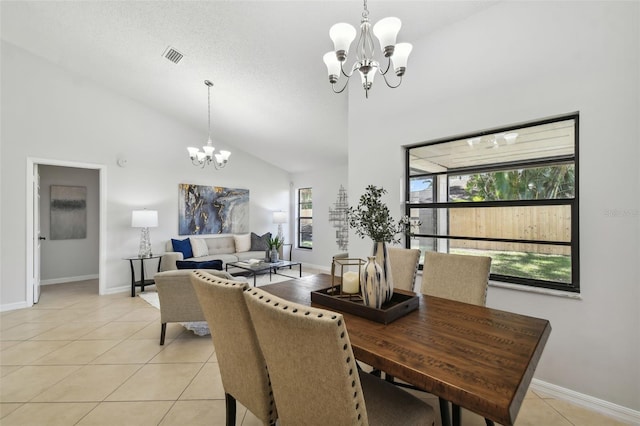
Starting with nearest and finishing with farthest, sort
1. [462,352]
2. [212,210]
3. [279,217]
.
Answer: [462,352] < [212,210] < [279,217]

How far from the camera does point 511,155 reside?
231 cm

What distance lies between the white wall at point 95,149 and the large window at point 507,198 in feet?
14.8

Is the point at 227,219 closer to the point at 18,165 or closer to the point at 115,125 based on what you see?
the point at 115,125

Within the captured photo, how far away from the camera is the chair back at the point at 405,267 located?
209cm

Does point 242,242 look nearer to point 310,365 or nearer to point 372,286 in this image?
point 372,286

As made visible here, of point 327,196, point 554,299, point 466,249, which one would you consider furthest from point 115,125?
point 554,299

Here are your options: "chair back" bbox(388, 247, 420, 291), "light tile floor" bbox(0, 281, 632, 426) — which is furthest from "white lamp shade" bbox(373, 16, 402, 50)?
"light tile floor" bbox(0, 281, 632, 426)

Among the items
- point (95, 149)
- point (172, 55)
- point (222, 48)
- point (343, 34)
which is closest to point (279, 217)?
point (95, 149)

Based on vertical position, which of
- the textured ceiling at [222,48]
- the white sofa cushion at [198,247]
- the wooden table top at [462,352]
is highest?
the textured ceiling at [222,48]

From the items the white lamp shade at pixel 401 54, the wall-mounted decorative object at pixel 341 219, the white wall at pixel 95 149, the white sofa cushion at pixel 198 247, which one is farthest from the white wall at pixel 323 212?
the white lamp shade at pixel 401 54

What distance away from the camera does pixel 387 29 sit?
64.1 inches

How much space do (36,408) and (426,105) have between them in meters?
3.80

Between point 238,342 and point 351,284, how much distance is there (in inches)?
26.4

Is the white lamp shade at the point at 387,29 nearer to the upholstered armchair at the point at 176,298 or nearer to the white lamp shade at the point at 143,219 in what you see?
the upholstered armchair at the point at 176,298
